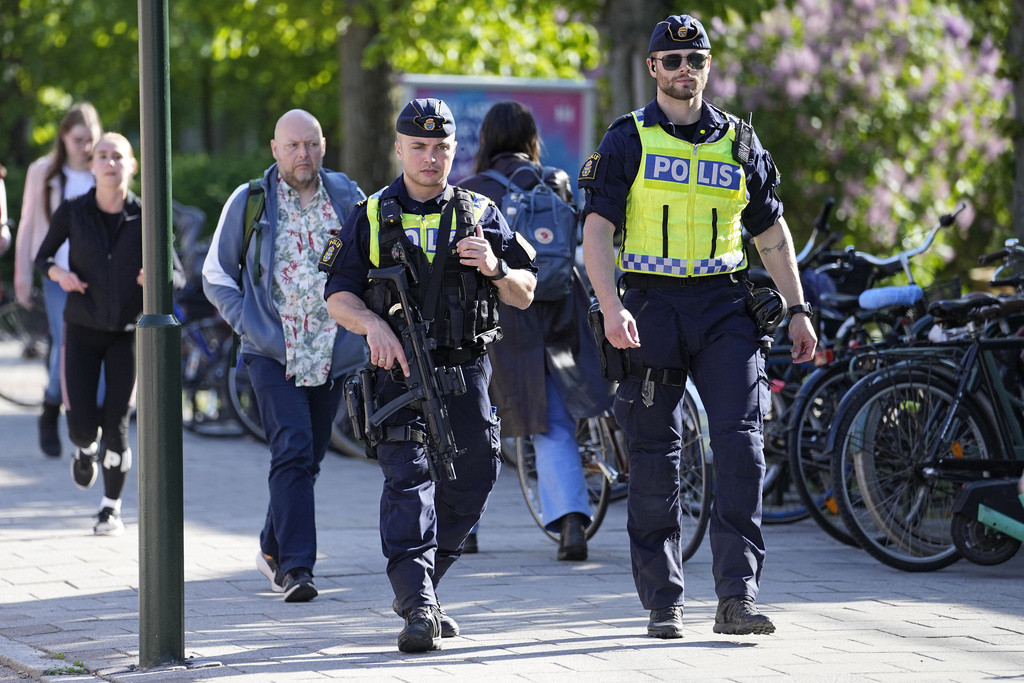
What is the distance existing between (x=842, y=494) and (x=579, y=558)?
120cm

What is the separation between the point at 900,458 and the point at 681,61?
2237mm

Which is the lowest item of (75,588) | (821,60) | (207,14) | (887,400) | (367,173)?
(75,588)

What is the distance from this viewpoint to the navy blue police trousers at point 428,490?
16.0ft

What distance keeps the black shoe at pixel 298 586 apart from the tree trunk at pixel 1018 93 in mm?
4425

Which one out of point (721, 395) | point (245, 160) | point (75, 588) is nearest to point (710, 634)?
point (721, 395)

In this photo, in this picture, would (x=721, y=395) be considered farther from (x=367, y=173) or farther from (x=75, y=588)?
(x=367, y=173)

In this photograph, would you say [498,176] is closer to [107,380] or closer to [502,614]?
[502,614]

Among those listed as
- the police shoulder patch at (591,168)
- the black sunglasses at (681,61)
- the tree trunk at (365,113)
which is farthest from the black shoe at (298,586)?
the tree trunk at (365,113)

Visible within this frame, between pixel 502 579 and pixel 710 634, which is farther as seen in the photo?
pixel 502 579

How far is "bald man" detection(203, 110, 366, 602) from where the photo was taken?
5.97 m

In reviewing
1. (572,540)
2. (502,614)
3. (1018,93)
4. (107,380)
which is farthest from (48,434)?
(1018,93)

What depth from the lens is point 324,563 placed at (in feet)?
21.8

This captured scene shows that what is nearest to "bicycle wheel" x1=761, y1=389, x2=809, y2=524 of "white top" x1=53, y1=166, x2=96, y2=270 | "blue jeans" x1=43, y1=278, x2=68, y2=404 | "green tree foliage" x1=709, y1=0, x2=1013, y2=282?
"blue jeans" x1=43, y1=278, x2=68, y2=404

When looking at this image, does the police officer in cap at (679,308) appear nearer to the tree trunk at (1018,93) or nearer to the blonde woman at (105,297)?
the blonde woman at (105,297)
